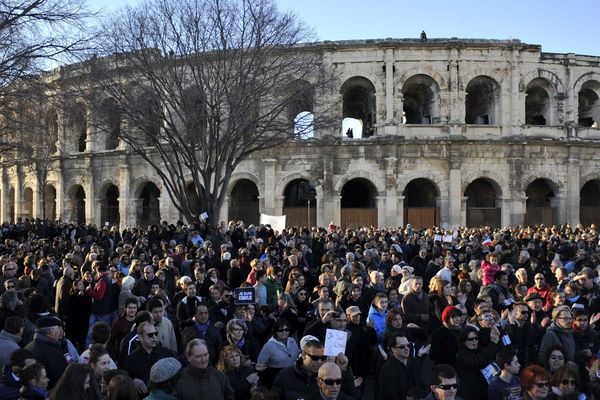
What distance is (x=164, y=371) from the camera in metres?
5.39

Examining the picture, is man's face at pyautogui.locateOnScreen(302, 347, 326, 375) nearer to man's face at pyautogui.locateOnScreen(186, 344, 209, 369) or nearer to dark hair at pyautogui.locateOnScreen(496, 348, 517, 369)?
man's face at pyautogui.locateOnScreen(186, 344, 209, 369)

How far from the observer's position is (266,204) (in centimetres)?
3338

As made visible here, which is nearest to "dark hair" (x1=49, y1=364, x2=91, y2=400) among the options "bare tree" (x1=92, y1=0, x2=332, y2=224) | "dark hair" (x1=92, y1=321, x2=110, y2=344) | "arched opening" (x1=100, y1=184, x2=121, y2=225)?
"dark hair" (x1=92, y1=321, x2=110, y2=344)

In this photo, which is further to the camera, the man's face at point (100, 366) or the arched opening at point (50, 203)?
the arched opening at point (50, 203)

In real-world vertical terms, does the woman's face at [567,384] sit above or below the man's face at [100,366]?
below

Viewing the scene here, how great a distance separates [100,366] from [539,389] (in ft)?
13.4

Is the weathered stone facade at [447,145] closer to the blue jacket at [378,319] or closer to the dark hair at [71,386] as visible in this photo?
the blue jacket at [378,319]

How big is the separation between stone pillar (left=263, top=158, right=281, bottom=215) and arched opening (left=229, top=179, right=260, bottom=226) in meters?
3.28

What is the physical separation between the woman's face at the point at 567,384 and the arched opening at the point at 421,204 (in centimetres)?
2755

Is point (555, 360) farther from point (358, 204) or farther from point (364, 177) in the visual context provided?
point (358, 204)

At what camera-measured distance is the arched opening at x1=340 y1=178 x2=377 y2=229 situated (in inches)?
1313

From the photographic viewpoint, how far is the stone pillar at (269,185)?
33250 millimetres

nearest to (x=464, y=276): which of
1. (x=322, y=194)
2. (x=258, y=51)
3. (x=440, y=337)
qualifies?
(x=440, y=337)

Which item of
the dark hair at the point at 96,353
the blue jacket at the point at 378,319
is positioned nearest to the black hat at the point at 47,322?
the dark hair at the point at 96,353
